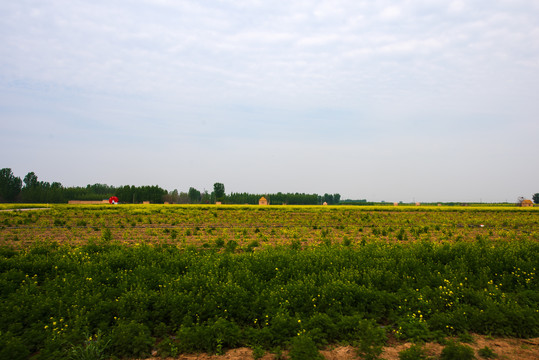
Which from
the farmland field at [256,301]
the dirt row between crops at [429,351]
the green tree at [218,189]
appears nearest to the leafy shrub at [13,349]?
the farmland field at [256,301]

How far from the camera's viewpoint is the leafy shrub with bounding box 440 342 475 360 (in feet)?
18.7

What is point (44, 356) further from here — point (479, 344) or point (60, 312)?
point (479, 344)

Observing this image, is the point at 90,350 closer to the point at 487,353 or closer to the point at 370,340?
the point at 370,340

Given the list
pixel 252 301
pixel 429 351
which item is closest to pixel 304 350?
pixel 252 301

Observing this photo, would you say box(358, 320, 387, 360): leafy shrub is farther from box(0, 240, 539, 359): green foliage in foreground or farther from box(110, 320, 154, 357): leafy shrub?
box(110, 320, 154, 357): leafy shrub

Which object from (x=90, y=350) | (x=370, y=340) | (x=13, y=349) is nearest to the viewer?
(x=13, y=349)

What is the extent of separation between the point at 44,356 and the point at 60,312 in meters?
1.54

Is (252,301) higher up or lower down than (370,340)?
higher up

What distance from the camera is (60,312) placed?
285 inches

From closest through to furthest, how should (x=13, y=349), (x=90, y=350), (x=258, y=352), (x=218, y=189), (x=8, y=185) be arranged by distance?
(x=13, y=349)
(x=90, y=350)
(x=258, y=352)
(x=8, y=185)
(x=218, y=189)

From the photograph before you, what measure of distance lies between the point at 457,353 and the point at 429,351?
55 centimetres

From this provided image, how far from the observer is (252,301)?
7.95 meters

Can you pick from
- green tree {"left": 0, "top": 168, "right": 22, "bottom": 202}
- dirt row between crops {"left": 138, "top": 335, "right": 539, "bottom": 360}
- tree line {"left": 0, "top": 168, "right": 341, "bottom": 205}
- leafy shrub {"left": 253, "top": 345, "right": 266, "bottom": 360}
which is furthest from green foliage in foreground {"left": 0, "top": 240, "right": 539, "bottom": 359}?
green tree {"left": 0, "top": 168, "right": 22, "bottom": 202}

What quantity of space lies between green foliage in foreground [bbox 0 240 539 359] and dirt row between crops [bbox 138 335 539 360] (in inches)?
9.3
